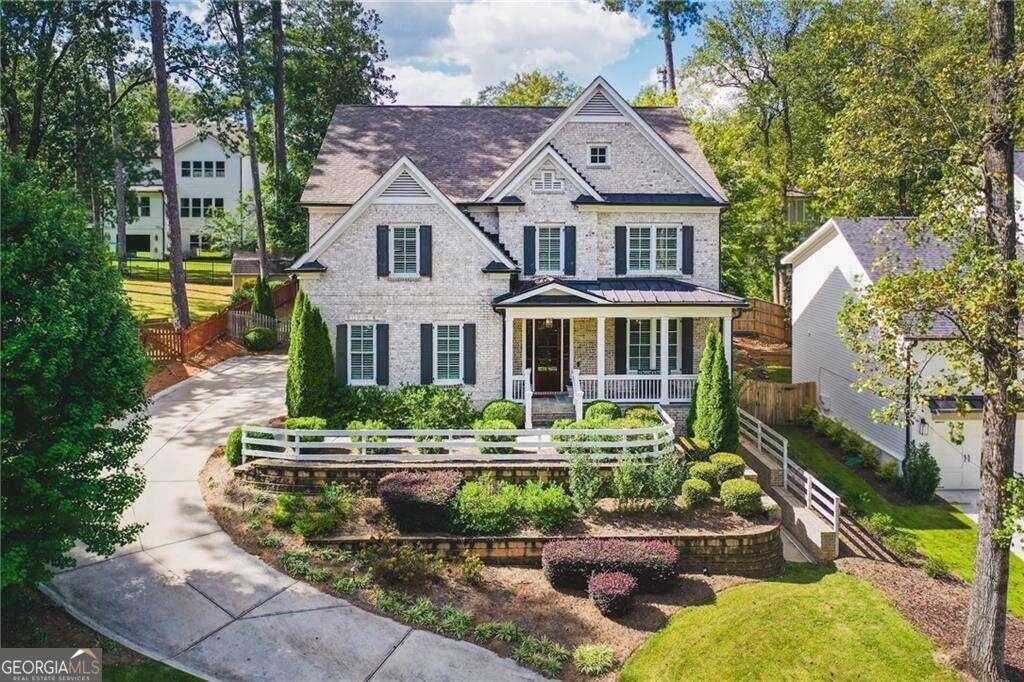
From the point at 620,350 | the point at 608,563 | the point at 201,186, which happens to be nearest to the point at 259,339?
the point at 620,350

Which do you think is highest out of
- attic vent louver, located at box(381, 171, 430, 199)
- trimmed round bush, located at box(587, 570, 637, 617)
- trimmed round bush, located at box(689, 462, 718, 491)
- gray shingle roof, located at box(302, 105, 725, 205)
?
gray shingle roof, located at box(302, 105, 725, 205)

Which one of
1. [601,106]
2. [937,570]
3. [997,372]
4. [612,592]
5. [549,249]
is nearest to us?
[997,372]

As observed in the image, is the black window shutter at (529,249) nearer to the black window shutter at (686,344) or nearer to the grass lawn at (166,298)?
the black window shutter at (686,344)

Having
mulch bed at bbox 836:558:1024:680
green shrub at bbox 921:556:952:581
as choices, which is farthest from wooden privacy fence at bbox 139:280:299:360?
green shrub at bbox 921:556:952:581

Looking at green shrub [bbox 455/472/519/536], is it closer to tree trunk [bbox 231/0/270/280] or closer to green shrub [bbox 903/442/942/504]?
green shrub [bbox 903/442/942/504]

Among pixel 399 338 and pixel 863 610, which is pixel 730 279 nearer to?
pixel 399 338

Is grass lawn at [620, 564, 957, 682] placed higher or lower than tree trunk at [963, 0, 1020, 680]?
lower

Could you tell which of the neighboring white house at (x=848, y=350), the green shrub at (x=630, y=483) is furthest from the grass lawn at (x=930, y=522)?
the green shrub at (x=630, y=483)

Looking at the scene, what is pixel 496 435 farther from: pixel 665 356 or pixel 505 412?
pixel 665 356
